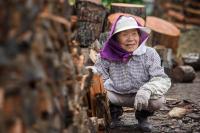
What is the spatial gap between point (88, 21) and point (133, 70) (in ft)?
9.20

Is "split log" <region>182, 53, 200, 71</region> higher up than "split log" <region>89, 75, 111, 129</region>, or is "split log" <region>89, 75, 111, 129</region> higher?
"split log" <region>89, 75, 111, 129</region>

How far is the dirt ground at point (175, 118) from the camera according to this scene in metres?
5.94

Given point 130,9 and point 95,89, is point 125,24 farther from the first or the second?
point 130,9

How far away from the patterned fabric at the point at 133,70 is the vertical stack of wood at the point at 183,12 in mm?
11128

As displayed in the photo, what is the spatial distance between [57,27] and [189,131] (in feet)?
9.42

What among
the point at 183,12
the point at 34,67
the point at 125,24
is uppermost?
Result: the point at 34,67

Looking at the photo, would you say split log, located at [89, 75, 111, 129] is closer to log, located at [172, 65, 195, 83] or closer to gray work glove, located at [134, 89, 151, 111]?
gray work glove, located at [134, 89, 151, 111]

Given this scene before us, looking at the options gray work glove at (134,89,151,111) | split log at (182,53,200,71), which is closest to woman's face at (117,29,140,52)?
gray work glove at (134,89,151,111)

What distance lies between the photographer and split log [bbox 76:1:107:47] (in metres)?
8.34

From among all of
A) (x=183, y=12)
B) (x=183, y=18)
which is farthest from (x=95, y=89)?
(x=183, y=12)

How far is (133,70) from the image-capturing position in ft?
A: 18.8

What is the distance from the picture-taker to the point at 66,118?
3.55 meters

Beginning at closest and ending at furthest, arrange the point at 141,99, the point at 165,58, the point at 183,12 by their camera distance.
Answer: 1. the point at 141,99
2. the point at 165,58
3. the point at 183,12

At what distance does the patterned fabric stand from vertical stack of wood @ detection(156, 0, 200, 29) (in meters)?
11.1
